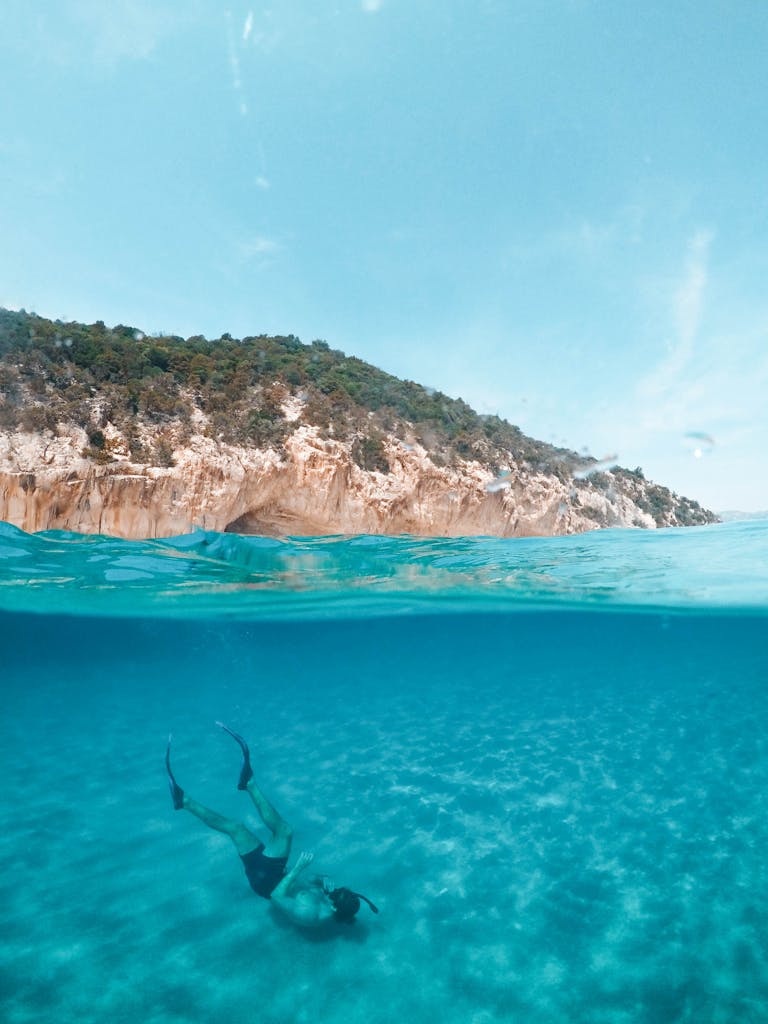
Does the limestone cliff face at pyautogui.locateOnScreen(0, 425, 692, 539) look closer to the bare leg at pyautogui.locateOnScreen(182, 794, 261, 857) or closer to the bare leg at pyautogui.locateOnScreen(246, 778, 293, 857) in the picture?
the bare leg at pyautogui.locateOnScreen(182, 794, 261, 857)

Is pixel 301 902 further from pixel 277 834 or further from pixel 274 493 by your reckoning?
pixel 274 493

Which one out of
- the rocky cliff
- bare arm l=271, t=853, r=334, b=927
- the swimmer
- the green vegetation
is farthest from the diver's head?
the green vegetation

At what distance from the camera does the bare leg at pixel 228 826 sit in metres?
5.90

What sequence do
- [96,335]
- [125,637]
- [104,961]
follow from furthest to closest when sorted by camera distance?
[125,637] → [96,335] → [104,961]

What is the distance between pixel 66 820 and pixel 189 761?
12.7 feet

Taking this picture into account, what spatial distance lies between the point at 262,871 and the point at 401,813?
3.87m

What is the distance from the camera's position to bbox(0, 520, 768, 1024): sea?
5.15 meters

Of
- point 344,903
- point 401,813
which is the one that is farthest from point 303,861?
point 401,813

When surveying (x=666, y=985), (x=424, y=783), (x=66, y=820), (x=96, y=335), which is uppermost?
(x=96, y=335)

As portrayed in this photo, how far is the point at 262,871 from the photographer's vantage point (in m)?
5.82

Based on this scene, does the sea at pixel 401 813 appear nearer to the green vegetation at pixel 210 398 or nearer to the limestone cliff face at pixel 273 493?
the limestone cliff face at pixel 273 493

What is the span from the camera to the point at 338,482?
1498 centimetres

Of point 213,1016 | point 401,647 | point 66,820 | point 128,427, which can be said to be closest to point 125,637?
point 401,647

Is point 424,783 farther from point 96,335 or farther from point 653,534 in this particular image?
point 96,335
